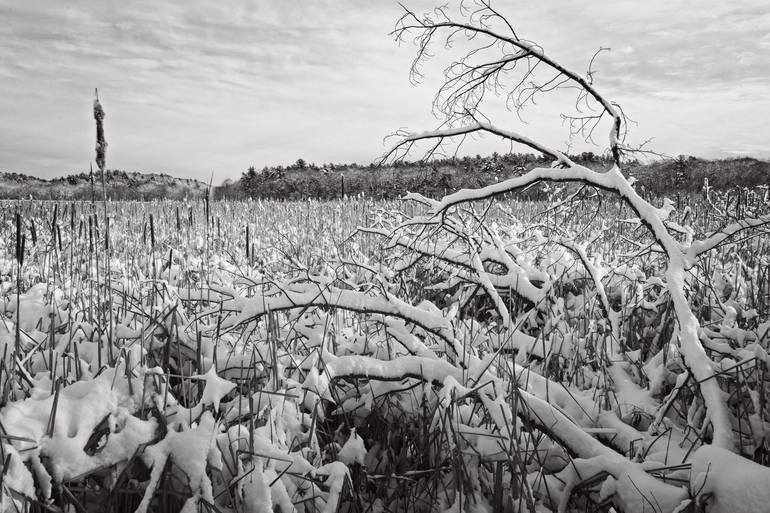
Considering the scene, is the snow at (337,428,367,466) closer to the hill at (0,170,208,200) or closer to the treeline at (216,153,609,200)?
the treeline at (216,153,609,200)

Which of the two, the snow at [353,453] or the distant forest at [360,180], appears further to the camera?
the distant forest at [360,180]

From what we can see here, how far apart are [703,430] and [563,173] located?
104 centimetres

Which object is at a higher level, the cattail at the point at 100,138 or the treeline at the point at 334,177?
the treeline at the point at 334,177

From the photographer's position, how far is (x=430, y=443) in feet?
5.33

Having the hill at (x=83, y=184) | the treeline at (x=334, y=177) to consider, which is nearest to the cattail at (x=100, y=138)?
the treeline at (x=334, y=177)

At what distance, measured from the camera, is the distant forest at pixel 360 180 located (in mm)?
20016

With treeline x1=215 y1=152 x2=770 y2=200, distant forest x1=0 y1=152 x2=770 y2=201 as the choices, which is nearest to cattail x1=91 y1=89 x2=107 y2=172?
distant forest x1=0 y1=152 x2=770 y2=201

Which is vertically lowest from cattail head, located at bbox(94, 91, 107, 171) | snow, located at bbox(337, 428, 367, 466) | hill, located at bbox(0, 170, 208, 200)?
snow, located at bbox(337, 428, 367, 466)

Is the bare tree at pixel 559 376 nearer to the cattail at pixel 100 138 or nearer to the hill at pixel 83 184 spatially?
the cattail at pixel 100 138

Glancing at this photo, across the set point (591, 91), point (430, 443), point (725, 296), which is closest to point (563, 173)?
point (591, 91)

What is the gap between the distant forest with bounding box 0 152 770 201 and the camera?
20.0m

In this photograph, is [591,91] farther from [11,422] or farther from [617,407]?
[11,422]

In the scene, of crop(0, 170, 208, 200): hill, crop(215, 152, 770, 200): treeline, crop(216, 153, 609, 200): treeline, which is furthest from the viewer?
crop(0, 170, 208, 200): hill

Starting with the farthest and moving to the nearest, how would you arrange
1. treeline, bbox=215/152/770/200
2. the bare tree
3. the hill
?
the hill, treeline, bbox=215/152/770/200, the bare tree
